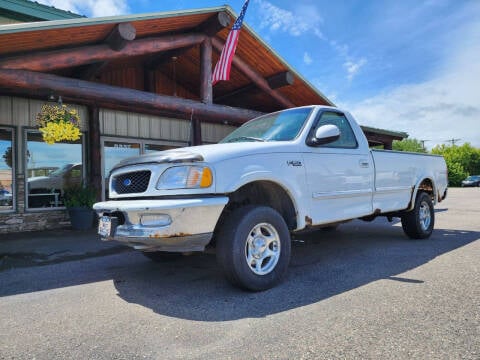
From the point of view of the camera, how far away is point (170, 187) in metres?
3.27

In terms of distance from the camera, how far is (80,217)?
806 cm

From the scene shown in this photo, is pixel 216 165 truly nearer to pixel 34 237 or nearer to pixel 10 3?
pixel 34 237

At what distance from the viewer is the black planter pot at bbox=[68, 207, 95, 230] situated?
316 inches

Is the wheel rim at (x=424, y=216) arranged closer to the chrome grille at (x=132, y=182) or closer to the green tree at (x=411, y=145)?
the chrome grille at (x=132, y=182)

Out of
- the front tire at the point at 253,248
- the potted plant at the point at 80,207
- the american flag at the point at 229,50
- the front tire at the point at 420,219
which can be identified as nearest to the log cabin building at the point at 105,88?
the american flag at the point at 229,50

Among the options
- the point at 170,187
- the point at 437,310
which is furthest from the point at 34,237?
the point at 437,310

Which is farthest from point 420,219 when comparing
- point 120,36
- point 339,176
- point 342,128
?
point 120,36

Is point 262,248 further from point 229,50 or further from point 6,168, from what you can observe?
point 6,168

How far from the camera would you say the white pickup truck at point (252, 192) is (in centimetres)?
319

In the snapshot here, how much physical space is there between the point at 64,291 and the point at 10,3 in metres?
Result: 7.90

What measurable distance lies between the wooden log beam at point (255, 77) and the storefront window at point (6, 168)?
5296mm

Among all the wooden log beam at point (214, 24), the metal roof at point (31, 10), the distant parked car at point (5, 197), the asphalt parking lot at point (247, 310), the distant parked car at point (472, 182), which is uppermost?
the metal roof at point (31, 10)

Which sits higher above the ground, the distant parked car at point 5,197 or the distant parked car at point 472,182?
the distant parked car at point 5,197

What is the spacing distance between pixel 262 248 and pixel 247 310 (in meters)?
0.71
